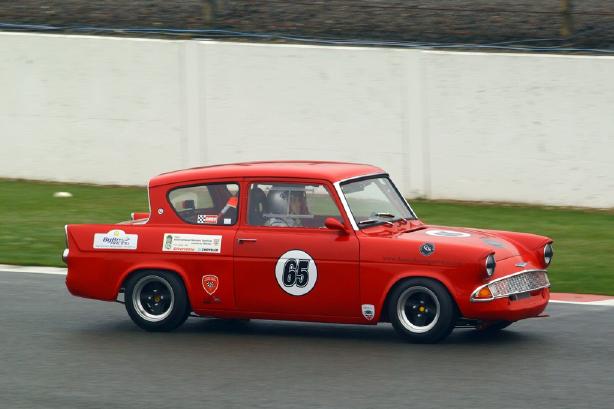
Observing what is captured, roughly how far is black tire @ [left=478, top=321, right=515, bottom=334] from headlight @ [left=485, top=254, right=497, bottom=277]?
0.75m

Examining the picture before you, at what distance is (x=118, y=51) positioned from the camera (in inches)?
768

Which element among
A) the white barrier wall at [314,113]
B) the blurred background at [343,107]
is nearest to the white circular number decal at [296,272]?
the blurred background at [343,107]

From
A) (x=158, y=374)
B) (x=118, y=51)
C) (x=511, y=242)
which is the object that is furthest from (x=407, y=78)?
(x=158, y=374)

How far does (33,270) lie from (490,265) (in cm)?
601

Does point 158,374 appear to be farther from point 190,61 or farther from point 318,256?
point 190,61

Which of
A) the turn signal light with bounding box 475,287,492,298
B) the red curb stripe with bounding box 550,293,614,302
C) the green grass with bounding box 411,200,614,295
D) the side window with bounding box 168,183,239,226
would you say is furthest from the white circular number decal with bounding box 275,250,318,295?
the green grass with bounding box 411,200,614,295

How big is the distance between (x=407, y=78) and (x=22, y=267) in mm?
7260

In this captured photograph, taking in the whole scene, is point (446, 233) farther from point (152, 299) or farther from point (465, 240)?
point (152, 299)

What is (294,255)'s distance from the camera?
9148mm

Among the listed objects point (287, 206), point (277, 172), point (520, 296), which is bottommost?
point (520, 296)

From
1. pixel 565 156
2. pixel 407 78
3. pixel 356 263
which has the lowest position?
pixel 356 263

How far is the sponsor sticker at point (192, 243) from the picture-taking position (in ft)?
30.9

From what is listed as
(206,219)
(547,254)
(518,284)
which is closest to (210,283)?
(206,219)

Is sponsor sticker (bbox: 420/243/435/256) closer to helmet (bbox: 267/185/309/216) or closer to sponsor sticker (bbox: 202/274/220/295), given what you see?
helmet (bbox: 267/185/309/216)
